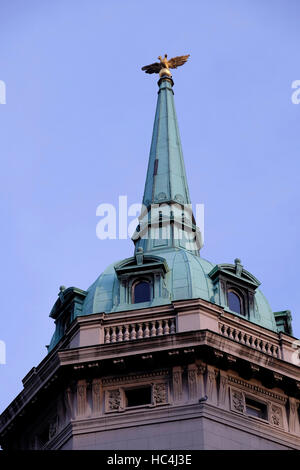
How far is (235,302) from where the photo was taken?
46.4m

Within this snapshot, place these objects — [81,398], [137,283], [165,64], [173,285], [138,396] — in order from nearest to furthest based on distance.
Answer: [81,398]
[138,396]
[173,285]
[137,283]
[165,64]

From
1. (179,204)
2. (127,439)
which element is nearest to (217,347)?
(127,439)

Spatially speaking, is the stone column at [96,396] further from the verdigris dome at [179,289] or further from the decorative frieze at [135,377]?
the verdigris dome at [179,289]

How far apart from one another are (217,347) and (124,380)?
3617 millimetres

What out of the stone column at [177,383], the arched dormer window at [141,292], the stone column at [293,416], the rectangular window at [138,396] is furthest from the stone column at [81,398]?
the stone column at [293,416]

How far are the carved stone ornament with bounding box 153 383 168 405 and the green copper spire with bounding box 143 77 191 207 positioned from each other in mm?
12486

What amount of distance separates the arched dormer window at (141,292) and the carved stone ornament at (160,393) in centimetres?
480

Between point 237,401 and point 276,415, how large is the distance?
1.81m

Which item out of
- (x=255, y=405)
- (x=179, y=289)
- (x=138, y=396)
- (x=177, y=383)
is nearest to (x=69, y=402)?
(x=138, y=396)

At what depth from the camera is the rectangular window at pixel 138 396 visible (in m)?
42.0

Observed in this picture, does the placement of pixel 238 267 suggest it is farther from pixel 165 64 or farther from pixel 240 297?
pixel 165 64

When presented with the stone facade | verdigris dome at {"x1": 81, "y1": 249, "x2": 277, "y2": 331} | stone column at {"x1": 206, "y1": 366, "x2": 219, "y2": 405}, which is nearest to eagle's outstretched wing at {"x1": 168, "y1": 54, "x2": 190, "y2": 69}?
verdigris dome at {"x1": 81, "y1": 249, "x2": 277, "y2": 331}

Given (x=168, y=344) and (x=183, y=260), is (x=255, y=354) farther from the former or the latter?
(x=183, y=260)

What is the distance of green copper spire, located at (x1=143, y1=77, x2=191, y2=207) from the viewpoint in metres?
52.7
